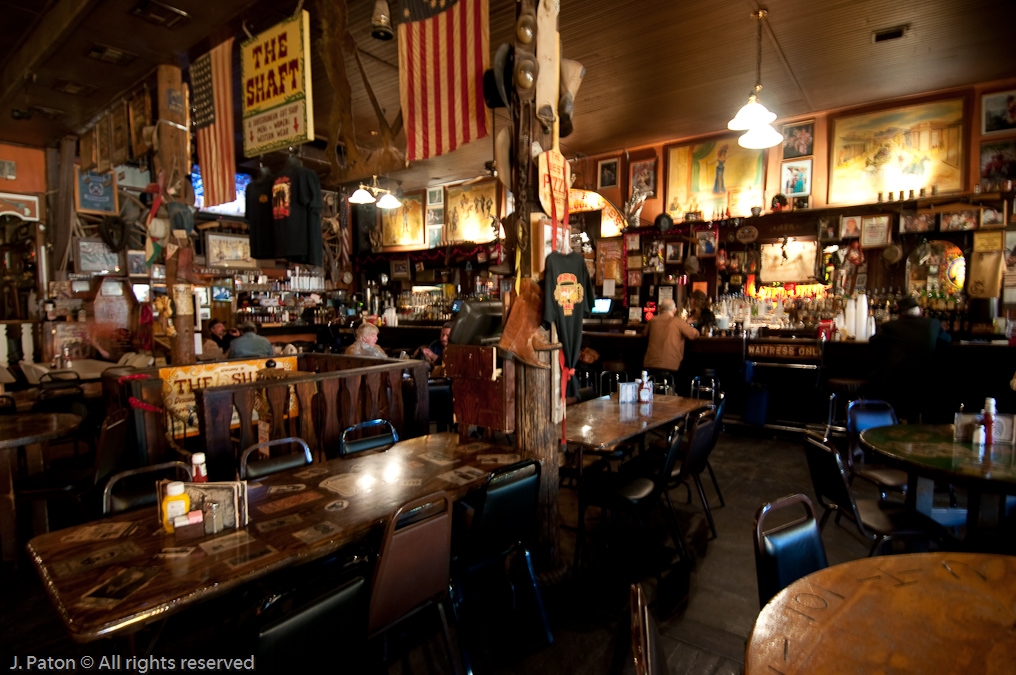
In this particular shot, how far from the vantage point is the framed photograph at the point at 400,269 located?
39.5ft

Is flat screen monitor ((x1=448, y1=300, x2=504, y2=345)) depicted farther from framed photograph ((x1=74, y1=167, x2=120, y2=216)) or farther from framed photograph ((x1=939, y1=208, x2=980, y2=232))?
framed photograph ((x1=74, y1=167, x2=120, y2=216))

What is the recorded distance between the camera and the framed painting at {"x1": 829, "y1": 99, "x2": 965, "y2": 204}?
664 centimetres

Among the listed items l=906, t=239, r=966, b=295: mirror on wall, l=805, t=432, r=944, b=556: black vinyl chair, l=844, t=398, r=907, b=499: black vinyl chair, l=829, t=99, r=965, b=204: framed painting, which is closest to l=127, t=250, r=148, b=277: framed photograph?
l=805, t=432, r=944, b=556: black vinyl chair

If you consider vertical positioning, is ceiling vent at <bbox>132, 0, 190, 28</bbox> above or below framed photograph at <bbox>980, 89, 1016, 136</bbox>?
above

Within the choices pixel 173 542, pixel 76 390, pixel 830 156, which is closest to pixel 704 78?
pixel 830 156

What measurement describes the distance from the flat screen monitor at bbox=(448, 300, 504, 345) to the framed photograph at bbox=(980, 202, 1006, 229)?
22.6 ft

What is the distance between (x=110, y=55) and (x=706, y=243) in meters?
8.05

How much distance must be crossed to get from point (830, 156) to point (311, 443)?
8.01 meters

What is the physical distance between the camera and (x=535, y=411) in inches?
121

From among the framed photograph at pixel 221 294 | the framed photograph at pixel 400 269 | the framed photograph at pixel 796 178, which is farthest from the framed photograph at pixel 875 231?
the framed photograph at pixel 221 294

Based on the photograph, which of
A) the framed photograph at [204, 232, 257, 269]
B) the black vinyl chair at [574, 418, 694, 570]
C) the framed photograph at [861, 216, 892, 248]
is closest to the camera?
the black vinyl chair at [574, 418, 694, 570]

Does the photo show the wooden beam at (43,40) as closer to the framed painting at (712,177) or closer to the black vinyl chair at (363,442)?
the black vinyl chair at (363,442)

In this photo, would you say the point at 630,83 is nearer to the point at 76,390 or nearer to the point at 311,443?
the point at 311,443

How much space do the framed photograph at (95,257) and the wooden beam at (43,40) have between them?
298cm
